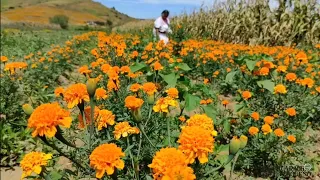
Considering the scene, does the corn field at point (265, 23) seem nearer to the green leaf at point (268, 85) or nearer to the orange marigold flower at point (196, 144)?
the green leaf at point (268, 85)

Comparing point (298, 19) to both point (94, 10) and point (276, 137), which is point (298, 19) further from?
point (94, 10)

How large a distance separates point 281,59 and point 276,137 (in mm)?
3043

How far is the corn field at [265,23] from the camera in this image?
9305mm

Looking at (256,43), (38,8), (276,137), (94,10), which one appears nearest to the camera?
(276,137)

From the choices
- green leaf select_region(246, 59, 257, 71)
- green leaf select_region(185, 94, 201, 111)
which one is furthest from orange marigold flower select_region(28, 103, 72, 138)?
green leaf select_region(246, 59, 257, 71)

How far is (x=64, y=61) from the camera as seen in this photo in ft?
24.0

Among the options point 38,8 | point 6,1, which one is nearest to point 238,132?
point 38,8

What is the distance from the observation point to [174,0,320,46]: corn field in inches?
366

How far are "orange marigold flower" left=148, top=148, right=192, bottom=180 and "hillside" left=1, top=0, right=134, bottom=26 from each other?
63115mm

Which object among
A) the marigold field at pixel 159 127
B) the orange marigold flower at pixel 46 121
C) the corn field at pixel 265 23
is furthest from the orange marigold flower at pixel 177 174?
the corn field at pixel 265 23

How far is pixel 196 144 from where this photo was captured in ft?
→ 3.90

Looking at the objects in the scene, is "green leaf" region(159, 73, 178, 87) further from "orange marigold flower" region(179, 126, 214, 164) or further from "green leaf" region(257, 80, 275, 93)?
"orange marigold flower" region(179, 126, 214, 164)

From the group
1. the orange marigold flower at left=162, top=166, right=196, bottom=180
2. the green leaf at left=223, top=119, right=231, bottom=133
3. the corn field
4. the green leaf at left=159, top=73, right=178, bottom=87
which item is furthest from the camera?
the corn field

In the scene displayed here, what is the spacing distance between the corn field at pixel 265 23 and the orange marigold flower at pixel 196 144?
890 centimetres
